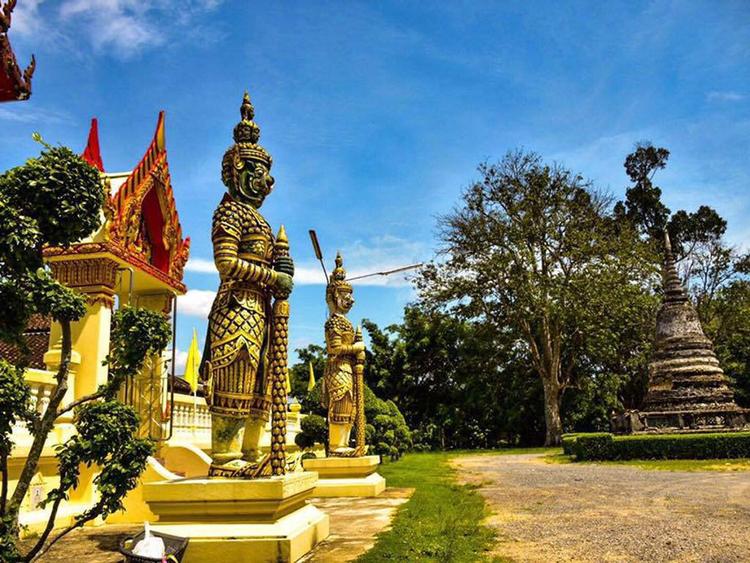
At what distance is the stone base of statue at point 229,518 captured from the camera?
474 centimetres

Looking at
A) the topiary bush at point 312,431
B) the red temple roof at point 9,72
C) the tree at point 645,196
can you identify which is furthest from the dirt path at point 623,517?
the tree at point 645,196

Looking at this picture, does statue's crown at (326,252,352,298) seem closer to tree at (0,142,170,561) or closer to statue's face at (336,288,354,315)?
statue's face at (336,288,354,315)

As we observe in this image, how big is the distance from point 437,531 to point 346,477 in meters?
3.84

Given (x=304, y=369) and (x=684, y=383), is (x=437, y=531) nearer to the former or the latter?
(x=684, y=383)

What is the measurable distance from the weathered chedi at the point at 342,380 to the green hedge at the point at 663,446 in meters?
9.38

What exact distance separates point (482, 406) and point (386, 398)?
472 centimetres

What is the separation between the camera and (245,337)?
17.7 feet

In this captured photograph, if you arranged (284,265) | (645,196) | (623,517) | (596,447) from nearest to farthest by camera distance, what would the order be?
(284,265) < (623,517) < (596,447) < (645,196)

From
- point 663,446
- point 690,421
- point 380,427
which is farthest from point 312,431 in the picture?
point 690,421

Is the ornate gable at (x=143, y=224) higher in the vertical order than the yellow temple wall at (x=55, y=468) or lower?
higher

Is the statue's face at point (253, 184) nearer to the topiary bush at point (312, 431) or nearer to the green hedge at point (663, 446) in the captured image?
the topiary bush at point (312, 431)

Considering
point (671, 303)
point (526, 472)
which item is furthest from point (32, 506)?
point (671, 303)

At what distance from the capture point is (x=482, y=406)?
30125 millimetres

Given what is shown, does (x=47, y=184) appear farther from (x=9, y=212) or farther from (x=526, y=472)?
(x=526, y=472)
